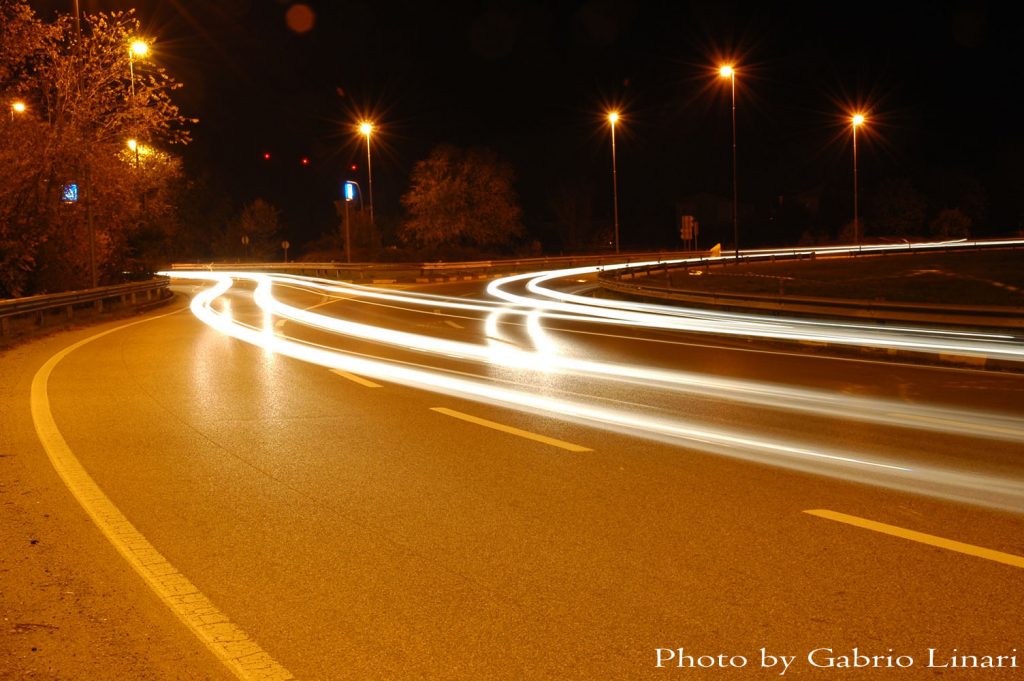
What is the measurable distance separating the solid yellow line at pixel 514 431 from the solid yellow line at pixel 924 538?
2.91m

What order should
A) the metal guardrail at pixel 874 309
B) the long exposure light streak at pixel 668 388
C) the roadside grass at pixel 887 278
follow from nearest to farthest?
the long exposure light streak at pixel 668 388, the metal guardrail at pixel 874 309, the roadside grass at pixel 887 278

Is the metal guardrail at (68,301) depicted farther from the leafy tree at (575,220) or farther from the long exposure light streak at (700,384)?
the leafy tree at (575,220)

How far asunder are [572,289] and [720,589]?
37.6m

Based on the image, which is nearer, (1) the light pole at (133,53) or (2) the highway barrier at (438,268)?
(1) the light pole at (133,53)

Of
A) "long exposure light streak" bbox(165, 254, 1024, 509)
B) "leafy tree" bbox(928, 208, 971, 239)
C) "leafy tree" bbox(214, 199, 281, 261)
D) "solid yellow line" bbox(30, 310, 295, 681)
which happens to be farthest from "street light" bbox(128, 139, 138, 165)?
"leafy tree" bbox(214, 199, 281, 261)

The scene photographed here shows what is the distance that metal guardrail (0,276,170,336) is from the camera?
23.1 m

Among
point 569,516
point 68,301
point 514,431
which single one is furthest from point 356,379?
point 68,301

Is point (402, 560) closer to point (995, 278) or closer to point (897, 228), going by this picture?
point (995, 278)

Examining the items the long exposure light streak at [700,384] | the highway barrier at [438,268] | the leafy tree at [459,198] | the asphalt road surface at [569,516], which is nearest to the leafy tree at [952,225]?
the highway barrier at [438,268]

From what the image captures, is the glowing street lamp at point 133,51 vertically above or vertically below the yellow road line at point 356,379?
above

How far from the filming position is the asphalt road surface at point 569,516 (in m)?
4.50

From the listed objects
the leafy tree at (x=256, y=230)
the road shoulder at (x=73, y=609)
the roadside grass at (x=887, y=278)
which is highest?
the leafy tree at (x=256, y=230)

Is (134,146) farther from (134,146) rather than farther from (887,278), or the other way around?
Result: (887,278)

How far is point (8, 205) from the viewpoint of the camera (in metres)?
29.4
